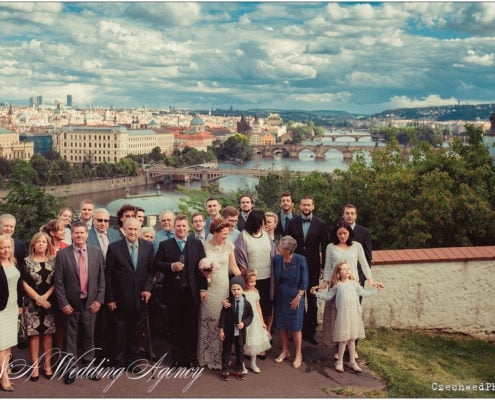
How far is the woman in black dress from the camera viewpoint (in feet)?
10.9

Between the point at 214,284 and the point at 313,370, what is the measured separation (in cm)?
72

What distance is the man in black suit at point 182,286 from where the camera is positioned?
11.5 ft

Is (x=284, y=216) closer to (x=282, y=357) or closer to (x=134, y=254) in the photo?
(x=282, y=357)

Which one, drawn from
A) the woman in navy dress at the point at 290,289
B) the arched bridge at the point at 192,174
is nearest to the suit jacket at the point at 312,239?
the woman in navy dress at the point at 290,289

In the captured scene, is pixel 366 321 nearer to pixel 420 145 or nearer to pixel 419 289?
pixel 419 289

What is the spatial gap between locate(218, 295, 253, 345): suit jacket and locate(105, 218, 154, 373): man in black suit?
0.41m

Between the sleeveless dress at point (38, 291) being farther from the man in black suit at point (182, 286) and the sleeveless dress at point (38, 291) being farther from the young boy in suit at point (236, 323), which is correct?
the young boy in suit at point (236, 323)

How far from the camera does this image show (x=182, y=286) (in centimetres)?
353

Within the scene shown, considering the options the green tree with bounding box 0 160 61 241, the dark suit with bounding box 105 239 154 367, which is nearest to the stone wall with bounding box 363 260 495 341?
the dark suit with bounding box 105 239 154 367

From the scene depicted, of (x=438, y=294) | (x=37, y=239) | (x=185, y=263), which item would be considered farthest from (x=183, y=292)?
(x=438, y=294)

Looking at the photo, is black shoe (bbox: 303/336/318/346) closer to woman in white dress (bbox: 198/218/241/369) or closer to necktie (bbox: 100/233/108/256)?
woman in white dress (bbox: 198/218/241/369)

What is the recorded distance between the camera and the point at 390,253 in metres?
4.43

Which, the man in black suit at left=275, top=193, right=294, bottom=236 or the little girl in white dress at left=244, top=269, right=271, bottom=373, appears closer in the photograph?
the little girl in white dress at left=244, top=269, right=271, bottom=373

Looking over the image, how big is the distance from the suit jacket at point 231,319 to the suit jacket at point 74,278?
0.63 meters
